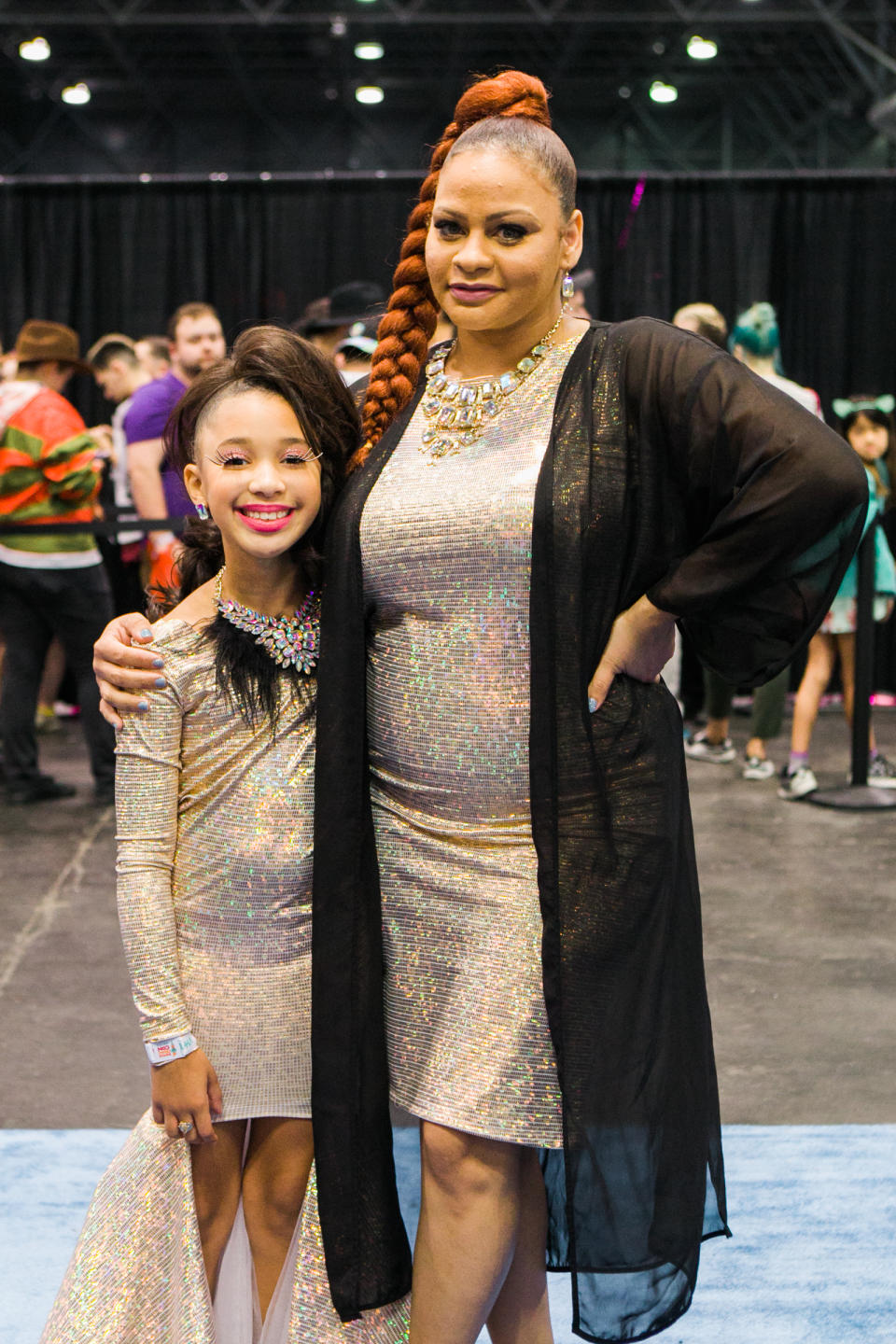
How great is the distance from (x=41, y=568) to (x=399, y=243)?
3166 millimetres

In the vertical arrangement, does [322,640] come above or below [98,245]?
below

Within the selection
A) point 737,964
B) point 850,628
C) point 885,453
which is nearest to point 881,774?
point 850,628

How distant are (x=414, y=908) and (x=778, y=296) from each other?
652 centimetres

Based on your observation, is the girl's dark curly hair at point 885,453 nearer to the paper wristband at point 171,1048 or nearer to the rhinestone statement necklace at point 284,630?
the rhinestone statement necklace at point 284,630

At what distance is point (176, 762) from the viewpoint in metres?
1.62

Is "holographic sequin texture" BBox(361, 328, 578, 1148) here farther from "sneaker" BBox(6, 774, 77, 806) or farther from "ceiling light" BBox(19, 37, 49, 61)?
"ceiling light" BBox(19, 37, 49, 61)

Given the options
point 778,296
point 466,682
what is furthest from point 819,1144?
point 778,296

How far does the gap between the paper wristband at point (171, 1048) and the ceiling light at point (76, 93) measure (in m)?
10.9

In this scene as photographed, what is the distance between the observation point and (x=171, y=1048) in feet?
5.26

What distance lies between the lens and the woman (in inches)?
59.2

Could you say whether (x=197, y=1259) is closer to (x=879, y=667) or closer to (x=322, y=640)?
(x=322, y=640)

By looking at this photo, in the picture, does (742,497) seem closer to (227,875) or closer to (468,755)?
(468,755)

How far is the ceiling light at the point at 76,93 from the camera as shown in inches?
438

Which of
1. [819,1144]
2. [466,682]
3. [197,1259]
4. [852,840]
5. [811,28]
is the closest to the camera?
[466,682]
